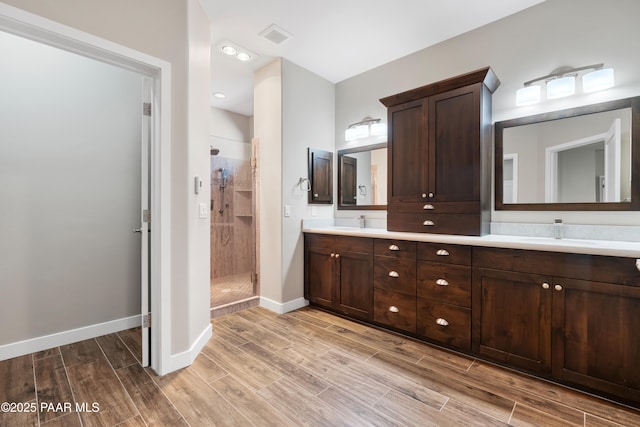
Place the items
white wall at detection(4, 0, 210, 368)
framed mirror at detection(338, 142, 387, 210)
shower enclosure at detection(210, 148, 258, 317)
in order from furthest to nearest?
shower enclosure at detection(210, 148, 258, 317) < framed mirror at detection(338, 142, 387, 210) < white wall at detection(4, 0, 210, 368)

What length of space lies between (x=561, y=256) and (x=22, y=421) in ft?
10.4

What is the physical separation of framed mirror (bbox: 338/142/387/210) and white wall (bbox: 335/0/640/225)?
2.64 feet

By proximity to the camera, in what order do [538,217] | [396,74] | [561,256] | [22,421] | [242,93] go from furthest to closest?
[242,93]
[396,74]
[538,217]
[561,256]
[22,421]

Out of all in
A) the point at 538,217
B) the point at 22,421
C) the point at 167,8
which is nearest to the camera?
the point at 22,421

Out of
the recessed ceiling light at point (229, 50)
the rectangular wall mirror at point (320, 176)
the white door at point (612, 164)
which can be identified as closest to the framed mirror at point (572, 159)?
the white door at point (612, 164)

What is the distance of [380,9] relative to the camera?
2336 millimetres

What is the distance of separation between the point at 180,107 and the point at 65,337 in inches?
83.7

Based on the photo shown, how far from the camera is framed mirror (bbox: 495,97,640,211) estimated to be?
6.42ft

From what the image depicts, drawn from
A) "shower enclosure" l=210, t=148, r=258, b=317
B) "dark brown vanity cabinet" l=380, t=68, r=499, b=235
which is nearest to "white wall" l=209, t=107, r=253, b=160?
"shower enclosure" l=210, t=148, r=258, b=317

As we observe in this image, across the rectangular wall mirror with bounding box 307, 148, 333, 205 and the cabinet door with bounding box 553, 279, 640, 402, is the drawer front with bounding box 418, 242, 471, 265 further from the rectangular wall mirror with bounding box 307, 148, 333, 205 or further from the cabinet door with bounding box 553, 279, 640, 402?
the rectangular wall mirror with bounding box 307, 148, 333, 205

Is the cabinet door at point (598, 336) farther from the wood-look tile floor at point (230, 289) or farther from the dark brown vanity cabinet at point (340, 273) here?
the wood-look tile floor at point (230, 289)

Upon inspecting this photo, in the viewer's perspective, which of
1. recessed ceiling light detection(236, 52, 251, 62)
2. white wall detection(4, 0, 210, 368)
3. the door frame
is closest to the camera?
white wall detection(4, 0, 210, 368)

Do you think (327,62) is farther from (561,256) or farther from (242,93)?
(561,256)

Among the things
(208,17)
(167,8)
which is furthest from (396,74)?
(167,8)
